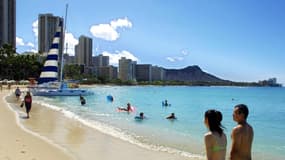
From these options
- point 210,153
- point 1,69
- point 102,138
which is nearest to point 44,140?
point 102,138

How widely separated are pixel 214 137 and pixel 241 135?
0.39 metres

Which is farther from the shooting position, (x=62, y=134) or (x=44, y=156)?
(x=62, y=134)

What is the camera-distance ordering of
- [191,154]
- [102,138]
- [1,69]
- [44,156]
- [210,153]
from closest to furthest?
1. [210,153]
2. [44,156]
3. [191,154]
4. [102,138]
5. [1,69]

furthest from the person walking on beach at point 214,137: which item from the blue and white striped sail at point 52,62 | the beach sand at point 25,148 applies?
the blue and white striped sail at point 52,62

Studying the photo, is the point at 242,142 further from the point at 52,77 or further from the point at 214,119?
the point at 52,77

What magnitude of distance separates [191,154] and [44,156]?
15.0ft

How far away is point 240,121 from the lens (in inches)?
166

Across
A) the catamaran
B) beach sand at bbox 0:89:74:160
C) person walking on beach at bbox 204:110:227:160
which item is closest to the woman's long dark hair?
person walking on beach at bbox 204:110:227:160

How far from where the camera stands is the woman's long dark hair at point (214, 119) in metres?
3.95

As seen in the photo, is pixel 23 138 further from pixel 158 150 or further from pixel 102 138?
pixel 158 150

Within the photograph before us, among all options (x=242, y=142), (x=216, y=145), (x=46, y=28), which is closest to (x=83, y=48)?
(x=46, y=28)

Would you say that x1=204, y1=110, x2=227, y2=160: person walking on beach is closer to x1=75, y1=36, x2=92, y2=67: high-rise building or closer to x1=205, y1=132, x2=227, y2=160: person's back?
x1=205, y1=132, x2=227, y2=160: person's back

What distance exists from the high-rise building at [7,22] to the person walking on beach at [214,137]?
123m

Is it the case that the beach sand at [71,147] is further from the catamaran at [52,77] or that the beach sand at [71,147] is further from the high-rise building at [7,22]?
the high-rise building at [7,22]
